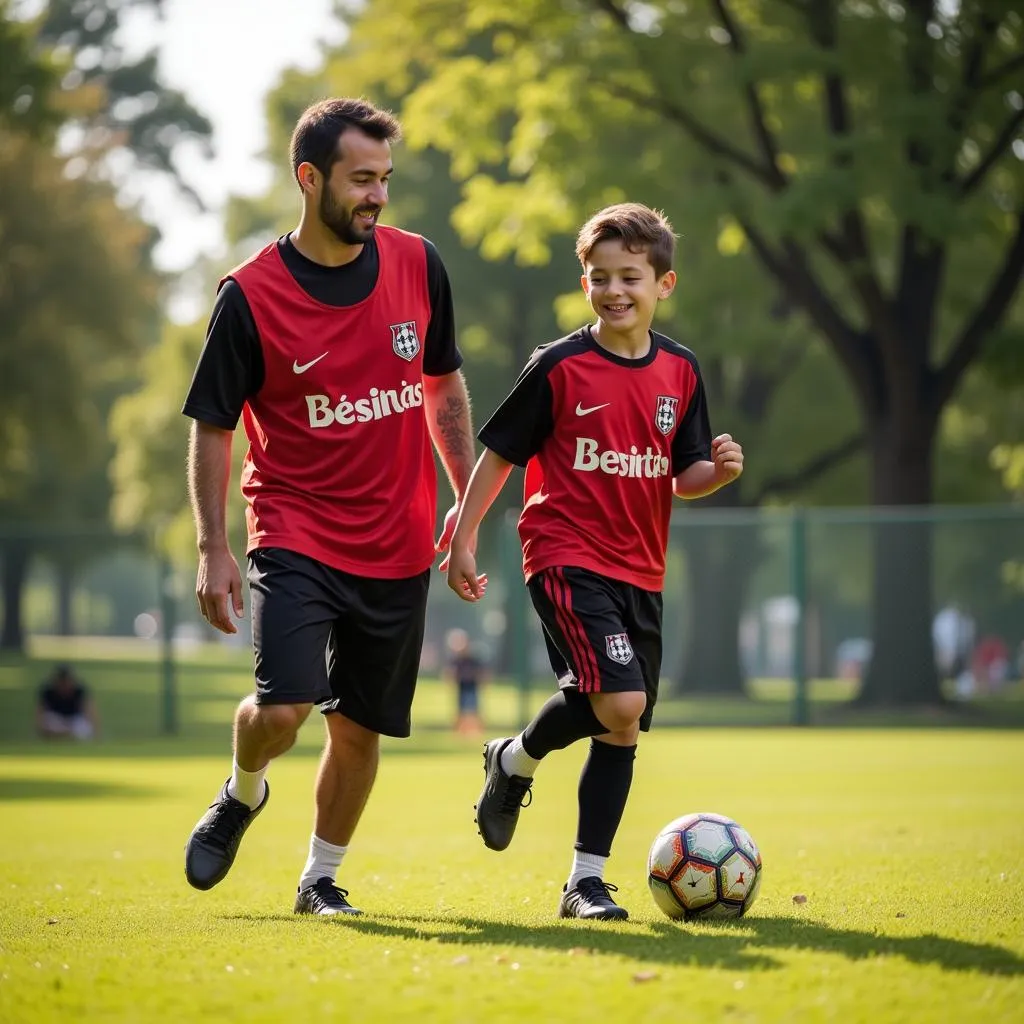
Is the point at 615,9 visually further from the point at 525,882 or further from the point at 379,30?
the point at 525,882

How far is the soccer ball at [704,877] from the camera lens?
225 inches

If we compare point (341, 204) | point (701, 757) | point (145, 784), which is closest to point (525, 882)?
point (341, 204)

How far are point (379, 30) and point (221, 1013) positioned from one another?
23.7 meters

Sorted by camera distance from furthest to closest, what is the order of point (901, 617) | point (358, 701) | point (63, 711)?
point (901, 617)
point (63, 711)
point (358, 701)

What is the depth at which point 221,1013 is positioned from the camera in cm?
411

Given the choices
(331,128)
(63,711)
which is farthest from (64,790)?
(331,128)

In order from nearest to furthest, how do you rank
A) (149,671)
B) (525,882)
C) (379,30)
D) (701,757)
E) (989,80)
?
(525,882) → (701,757) → (989,80) → (149,671) → (379,30)

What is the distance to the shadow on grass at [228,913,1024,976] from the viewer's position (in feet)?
15.3

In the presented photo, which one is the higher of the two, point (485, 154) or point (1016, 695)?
point (485, 154)

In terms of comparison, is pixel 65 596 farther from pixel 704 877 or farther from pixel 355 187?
pixel 704 877

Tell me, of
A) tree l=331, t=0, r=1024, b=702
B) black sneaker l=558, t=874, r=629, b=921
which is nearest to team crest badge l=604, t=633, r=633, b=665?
black sneaker l=558, t=874, r=629, b=921

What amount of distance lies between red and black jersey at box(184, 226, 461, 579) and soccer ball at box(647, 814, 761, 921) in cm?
131

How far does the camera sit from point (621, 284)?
5902 mm

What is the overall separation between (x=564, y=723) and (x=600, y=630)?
15.0 inches
